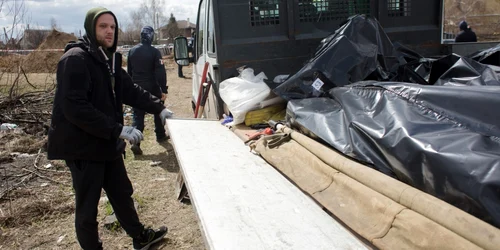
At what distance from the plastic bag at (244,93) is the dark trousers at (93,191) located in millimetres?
1065

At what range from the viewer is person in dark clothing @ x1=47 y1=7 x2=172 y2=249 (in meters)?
2.48

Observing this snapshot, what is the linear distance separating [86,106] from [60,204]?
2.18m

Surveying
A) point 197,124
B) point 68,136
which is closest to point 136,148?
point 197,124

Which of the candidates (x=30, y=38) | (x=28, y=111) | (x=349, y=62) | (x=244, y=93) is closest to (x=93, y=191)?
(x=244, y=93)

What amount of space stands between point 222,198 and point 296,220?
45 centimetres

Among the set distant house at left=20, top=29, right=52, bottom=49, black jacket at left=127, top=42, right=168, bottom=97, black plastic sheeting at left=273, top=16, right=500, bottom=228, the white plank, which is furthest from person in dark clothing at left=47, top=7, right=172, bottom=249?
distant house at left=20, top=29, right=52, bottom=49

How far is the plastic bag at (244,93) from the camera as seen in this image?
11.1 feet

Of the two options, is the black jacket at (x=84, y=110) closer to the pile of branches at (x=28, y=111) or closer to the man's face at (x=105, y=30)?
the man's face at (x=105, y=30)

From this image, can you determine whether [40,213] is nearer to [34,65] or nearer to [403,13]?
[403,13]

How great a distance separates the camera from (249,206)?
195 centimetres

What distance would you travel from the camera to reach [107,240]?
344 cm

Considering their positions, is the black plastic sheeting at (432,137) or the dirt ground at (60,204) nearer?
the black plastic sheeting at (432,137)

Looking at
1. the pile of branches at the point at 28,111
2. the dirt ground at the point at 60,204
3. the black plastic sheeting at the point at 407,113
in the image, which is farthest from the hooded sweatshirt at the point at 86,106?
the pile of branches at the point at 28,111

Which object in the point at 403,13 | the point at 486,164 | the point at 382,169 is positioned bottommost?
the point at 382,169
